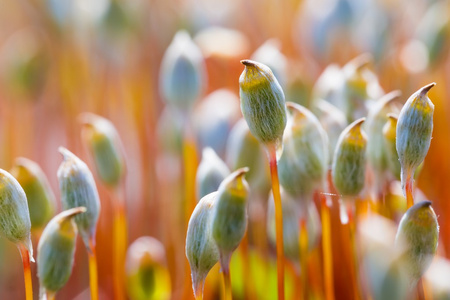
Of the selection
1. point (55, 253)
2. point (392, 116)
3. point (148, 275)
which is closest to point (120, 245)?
point (148, 275)

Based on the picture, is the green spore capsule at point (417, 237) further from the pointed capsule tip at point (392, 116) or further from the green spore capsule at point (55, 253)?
the green spore capsule at point (55, 253)

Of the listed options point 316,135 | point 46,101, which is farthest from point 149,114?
point 316,135

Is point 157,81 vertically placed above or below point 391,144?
above

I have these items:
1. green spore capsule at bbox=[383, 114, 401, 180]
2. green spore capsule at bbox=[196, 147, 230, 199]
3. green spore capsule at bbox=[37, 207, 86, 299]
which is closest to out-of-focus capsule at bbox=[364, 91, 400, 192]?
green spore capsule at bbox=[383, 114, 401, 180]

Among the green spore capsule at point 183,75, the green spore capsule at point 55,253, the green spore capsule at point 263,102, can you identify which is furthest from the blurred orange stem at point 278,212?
the green spore capsule at point 183,75

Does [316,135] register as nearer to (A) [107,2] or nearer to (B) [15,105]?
(A) [107,2]

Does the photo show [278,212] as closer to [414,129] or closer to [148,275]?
[414,129]

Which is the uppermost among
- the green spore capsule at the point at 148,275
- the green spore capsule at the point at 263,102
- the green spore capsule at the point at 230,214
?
the green spore capsule at the point at 263,102
